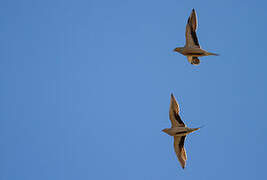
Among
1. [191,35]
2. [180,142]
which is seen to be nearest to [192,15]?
[191,35]

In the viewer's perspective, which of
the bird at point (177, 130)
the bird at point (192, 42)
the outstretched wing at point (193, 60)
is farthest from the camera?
the outstretched wing at point (193, 60)

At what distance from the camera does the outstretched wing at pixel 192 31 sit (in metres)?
31.3

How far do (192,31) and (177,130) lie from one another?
20.9 ft

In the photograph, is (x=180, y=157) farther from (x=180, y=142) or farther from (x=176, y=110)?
(x=176, y=110)

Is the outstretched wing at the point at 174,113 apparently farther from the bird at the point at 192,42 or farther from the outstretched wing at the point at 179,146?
the bird at the point at 192,42

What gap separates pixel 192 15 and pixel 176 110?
6105mm

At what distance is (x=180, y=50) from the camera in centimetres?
3200


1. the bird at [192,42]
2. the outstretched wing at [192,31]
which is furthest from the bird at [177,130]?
the outstretched wing at [192,31]

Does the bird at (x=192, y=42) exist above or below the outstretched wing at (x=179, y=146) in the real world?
above

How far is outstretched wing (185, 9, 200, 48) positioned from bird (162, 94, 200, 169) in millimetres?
3831

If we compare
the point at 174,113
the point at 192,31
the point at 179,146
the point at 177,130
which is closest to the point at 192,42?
the point at 192,31

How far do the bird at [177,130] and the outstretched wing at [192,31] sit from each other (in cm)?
383

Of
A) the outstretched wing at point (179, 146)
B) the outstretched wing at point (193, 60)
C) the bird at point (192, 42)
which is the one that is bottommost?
the outstretched wing at point (179, 146)

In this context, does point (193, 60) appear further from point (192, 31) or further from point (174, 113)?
point (174, 113)
